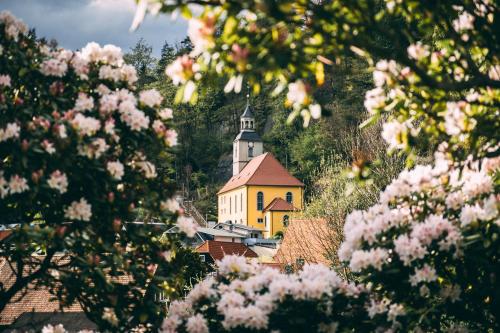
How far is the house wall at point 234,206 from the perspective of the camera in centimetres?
7600

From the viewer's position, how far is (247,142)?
270 feet

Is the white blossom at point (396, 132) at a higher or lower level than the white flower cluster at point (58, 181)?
higher

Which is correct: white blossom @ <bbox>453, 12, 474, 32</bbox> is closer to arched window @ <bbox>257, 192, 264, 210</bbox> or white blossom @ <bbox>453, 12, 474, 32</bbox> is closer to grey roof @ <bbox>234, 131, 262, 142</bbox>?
arched window @ <bbox>257, 192, 264, 210</bbox>

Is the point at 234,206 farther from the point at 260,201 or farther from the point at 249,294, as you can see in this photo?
the point at 249,294

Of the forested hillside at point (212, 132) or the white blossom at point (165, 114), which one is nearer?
the white blossom at point (165, 114)

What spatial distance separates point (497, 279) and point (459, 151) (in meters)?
1.15

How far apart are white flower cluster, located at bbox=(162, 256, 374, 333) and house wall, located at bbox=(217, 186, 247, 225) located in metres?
69.2

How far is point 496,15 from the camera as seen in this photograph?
4.94m

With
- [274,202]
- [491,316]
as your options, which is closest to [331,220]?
[491,316]

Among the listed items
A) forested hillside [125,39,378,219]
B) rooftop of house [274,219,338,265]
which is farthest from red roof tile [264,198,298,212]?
rooftop of house [274,219,338,265]

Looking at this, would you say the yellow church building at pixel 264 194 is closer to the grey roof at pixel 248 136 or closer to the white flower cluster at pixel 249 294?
the grey roof at pixel 248 136

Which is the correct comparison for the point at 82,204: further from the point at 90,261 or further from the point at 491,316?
the point at 491,316

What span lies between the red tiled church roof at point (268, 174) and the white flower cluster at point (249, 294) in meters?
68.2

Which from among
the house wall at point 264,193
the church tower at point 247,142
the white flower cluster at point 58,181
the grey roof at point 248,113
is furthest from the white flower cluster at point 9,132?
the grey roof at point 248,113
